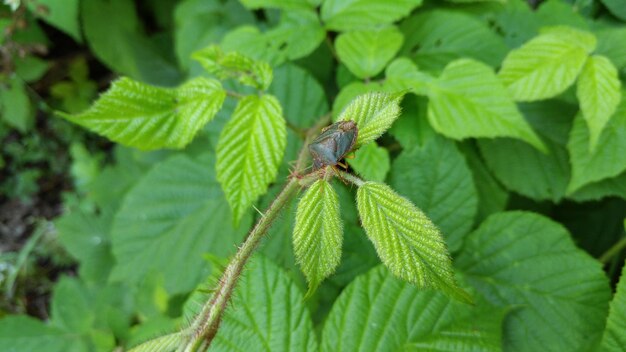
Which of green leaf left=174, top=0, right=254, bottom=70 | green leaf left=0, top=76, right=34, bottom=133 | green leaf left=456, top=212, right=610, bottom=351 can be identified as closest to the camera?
green leaf left=456, top=212, right=610, bottom=351

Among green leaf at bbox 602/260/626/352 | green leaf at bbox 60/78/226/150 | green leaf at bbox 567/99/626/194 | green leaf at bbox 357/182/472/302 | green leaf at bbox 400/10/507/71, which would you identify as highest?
green leaf at bbox 60/78/226/150

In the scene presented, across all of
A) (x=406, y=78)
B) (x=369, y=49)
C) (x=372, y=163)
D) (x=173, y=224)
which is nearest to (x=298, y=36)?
(x=369, y=49)

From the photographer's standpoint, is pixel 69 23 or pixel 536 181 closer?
pixel 536 181

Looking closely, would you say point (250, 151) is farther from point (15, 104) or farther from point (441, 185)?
point (15, 104)

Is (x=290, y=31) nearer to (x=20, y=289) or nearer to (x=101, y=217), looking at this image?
(x=101, y=217)

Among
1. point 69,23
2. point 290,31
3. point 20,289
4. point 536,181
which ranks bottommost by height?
point 20,289

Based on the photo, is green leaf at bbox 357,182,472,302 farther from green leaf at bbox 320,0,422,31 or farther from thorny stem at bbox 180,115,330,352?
green leaf at bbox 320,0,422,31

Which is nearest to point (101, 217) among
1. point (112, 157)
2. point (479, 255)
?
point (112, 157)

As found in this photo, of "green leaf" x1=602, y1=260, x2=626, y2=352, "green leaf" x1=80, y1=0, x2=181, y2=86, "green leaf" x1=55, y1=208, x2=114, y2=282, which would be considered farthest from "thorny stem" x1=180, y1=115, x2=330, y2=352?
"green leaf" x1=80, y1=0, x2=181, y2=86
